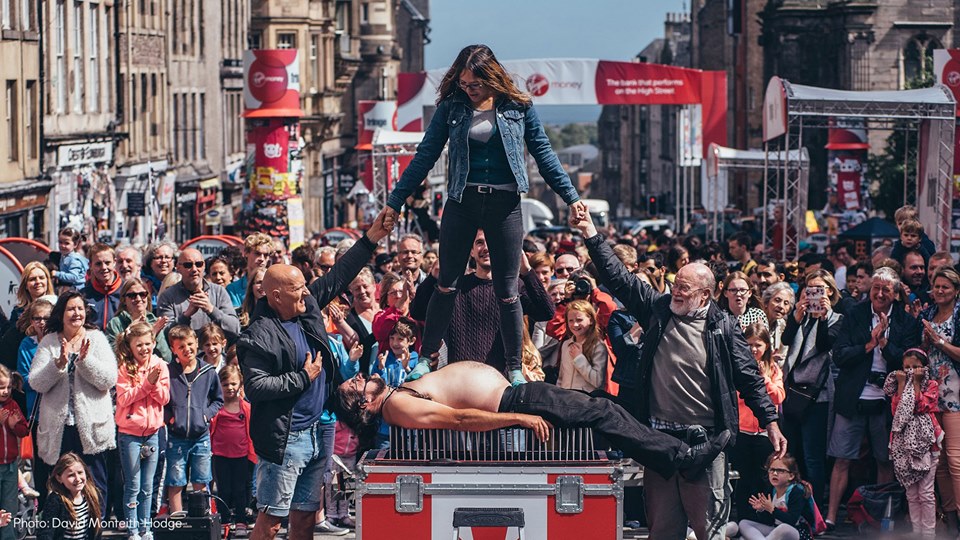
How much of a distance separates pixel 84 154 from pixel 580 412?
27452 millimetres

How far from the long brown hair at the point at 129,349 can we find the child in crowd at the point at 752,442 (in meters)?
3.96

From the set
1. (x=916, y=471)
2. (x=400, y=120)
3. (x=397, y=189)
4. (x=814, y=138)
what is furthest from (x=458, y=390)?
(x=814, y=138)

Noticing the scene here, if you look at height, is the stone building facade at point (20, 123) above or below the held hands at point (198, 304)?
above

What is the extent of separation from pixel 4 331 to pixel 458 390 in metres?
5.65

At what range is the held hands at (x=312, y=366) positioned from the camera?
9.18 m

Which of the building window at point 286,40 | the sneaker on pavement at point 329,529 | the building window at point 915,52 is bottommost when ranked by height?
the sneaker on pavement at point 329,529

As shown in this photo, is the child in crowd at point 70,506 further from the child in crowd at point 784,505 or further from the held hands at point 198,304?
the child in crowd at point 784,505

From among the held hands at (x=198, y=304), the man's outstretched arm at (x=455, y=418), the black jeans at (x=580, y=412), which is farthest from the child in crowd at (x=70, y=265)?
the black jeans at (x=580, y=412)

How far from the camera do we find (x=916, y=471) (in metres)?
11.5

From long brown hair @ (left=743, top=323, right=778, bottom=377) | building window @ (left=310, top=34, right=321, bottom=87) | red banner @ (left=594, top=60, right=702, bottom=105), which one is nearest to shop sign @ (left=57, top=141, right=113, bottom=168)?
red banner @ (left=594, top=60, right=702, bottom=105)

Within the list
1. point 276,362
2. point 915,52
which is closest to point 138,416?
point 276,362

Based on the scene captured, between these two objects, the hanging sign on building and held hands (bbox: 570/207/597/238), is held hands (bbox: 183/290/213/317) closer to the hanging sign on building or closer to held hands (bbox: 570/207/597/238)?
held hands (bbox: 570/207/597/238)

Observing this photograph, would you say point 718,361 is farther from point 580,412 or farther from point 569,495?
point 569,495

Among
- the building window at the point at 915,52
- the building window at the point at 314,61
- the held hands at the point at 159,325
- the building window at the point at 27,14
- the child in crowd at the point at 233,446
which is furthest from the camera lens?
the building window at the point at 314,61
